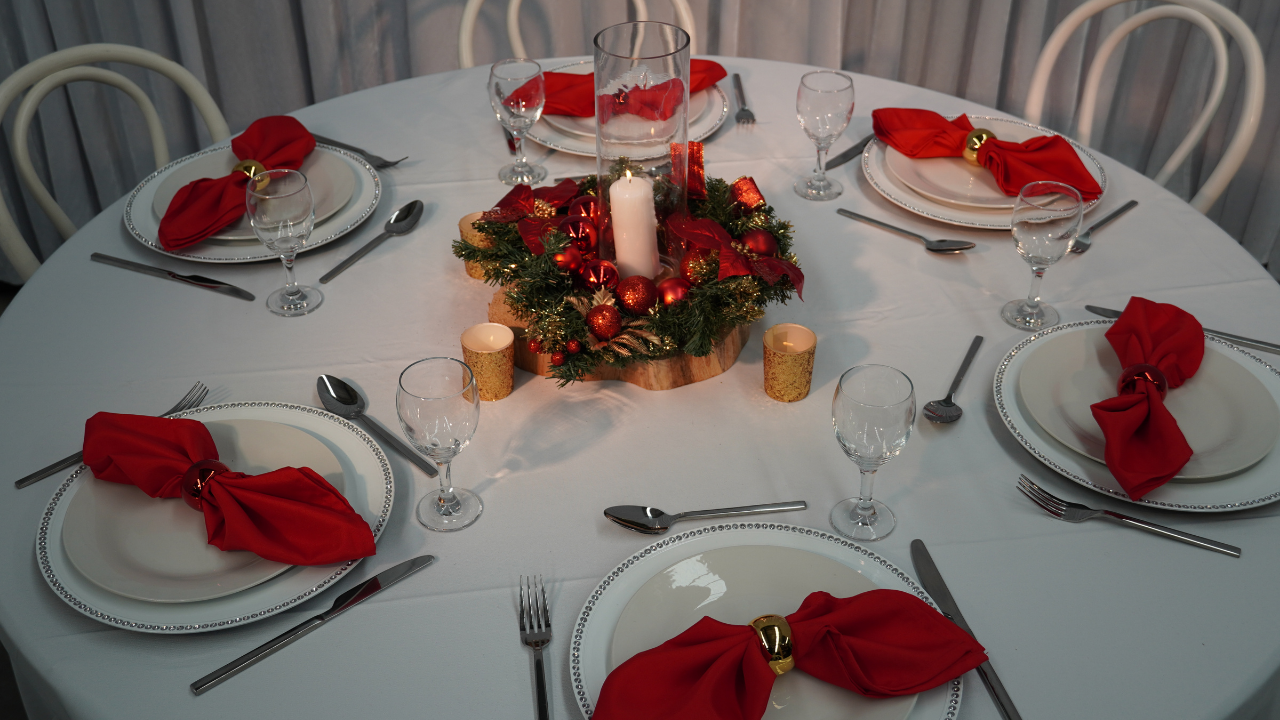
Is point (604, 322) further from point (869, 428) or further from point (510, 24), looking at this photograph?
point (510, 24)

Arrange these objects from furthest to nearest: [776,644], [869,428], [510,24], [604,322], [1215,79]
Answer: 1. [510,24]
2. [1215,79]
3. [604,322]
4. [869,428]
5. [776,644]

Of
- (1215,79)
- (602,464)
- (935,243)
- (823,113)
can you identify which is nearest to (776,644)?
(602,464)

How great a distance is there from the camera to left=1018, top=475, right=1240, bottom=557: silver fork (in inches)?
36.4

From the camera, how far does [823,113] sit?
1478mm

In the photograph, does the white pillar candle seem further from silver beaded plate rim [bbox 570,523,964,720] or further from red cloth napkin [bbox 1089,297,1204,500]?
red cloth napkin [bbox 1089,297,1204,500]

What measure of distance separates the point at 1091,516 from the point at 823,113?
0.77m

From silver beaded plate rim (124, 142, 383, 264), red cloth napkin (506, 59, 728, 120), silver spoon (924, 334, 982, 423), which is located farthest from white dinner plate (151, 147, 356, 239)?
silver spoon (924, 334, 982, 423)

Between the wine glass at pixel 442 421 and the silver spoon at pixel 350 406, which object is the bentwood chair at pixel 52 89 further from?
the wine glass at pixel 442 421

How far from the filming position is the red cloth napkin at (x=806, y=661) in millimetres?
739

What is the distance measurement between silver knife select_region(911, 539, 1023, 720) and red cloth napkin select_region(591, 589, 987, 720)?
0.12 feet

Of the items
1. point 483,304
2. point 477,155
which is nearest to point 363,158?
point 477,155

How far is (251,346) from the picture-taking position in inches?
49.0

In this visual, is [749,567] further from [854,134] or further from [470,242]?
[854,134]

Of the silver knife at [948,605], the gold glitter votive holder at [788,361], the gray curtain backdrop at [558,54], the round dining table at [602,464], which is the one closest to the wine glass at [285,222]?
the round dining table at [602,464]
